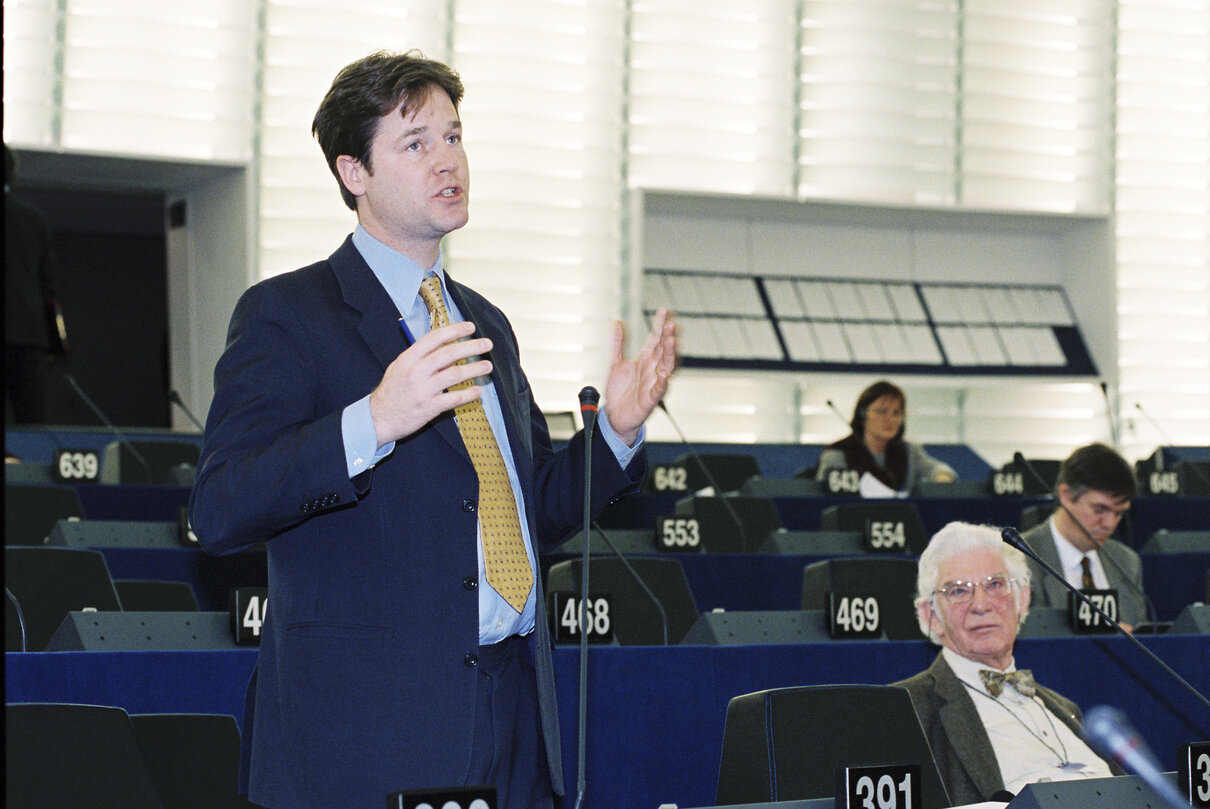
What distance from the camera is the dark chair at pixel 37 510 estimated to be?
4.98 meters

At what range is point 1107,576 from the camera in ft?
16.5

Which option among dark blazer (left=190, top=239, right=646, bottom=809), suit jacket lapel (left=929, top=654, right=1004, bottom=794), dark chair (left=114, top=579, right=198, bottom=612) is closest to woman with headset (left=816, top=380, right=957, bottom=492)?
dark chair (left=114, top=579, right=198, bottom=612)

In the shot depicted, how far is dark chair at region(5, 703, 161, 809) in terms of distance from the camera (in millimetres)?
2072

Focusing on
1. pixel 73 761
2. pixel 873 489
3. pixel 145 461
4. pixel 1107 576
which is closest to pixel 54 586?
pixel 73 761

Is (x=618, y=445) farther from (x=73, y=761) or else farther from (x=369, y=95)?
(x=73, y=761)

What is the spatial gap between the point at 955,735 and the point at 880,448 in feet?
14.1

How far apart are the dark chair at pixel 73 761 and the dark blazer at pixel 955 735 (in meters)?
1.60

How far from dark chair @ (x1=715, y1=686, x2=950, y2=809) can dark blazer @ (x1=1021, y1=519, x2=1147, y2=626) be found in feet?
6.50

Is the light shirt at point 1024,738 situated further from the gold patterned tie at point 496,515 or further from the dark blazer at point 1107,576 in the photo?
the gold patterned tie at point 496,515

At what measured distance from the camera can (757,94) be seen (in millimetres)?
10156

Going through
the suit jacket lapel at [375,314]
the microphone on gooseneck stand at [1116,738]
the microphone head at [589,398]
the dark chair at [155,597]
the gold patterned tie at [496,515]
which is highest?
the suit jacket lapel at [375,314]

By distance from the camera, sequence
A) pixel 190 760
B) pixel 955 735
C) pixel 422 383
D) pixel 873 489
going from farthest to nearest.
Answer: pixel 873 489
pixel 955 735
pixel 190 760
pixel 422 383

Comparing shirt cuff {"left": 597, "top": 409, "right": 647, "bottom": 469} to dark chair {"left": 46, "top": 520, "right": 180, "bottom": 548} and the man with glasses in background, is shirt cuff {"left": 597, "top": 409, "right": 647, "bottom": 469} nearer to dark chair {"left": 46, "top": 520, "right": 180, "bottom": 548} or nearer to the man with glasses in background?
dark chair {"left": 46, "top": 520, "right": 180, "bottom": 548}

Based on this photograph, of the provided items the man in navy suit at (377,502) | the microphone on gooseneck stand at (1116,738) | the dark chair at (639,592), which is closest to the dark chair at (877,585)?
the dark chair at (639,592)
